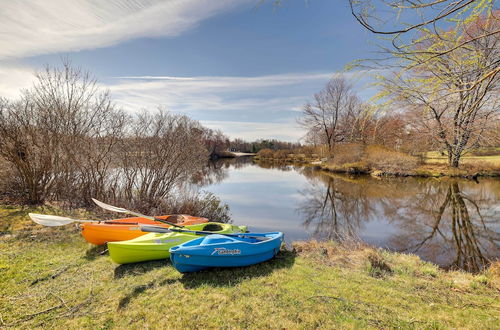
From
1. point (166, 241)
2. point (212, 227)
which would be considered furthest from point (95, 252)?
point (212, 227)

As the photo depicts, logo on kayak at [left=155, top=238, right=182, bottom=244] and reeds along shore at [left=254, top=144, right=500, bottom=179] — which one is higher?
reeds along shore at [left=254, top=144, right=500, bottom=179]

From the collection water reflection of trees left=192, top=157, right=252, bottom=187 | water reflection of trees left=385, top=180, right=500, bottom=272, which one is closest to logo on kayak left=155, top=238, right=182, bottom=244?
water reflection of trees left=385, top=180, right=500, bottom=272

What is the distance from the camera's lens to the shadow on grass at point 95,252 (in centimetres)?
511

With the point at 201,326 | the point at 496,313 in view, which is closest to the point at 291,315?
the point at 201,326

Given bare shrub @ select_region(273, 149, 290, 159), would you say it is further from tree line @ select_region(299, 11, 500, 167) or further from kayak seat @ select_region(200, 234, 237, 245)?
tree line @ select_region(299, 11, 500, 167)

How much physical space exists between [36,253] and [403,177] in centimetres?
2418

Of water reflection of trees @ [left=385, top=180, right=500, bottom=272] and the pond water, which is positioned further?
the pond water

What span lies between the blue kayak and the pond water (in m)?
3.14

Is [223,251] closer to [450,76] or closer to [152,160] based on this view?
[450,76]

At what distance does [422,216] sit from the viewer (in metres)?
10.2

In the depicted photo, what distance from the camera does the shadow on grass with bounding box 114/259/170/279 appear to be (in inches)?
174

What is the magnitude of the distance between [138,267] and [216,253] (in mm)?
1725

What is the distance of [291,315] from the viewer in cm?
316

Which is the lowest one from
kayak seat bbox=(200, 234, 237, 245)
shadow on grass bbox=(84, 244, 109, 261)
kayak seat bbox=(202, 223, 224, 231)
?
shadow on grass bbox=(84, 244, 109, 261)
